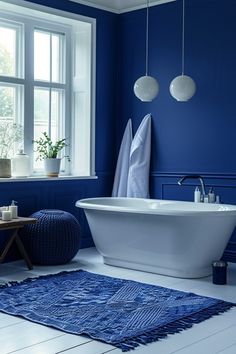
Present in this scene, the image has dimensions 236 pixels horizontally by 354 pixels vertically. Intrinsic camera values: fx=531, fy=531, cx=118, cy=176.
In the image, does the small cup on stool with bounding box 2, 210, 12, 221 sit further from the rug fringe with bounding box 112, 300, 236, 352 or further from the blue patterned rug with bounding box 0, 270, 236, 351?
the rug fringe with bounding box 112, 300, 236, 352

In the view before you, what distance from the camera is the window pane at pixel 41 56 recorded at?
5965 millimetres

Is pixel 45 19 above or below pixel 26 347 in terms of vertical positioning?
above

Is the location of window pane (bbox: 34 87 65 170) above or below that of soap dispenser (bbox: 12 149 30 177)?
above

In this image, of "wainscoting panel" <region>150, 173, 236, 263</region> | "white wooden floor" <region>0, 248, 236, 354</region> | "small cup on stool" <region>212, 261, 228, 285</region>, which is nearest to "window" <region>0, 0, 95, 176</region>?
"wainscoting panel" <region>150, 173, 236, 263</region>

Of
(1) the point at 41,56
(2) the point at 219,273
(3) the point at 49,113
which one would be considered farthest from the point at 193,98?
(2) the point at 219,273

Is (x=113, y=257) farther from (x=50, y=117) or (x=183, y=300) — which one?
(x=50, y=117)

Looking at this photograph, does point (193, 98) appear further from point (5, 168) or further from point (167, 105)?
point (5, 168)

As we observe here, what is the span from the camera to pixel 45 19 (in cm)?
590

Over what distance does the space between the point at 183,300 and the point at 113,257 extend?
1.29 m

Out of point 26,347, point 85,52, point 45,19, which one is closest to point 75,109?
point 85,52

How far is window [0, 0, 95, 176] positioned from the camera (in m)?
5.70

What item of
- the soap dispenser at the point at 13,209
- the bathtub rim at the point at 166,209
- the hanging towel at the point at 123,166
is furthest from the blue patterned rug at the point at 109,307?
the hanging towel at the point at 123,166

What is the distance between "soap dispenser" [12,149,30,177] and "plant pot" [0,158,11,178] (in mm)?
169

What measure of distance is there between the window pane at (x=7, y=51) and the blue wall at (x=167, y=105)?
48cm
